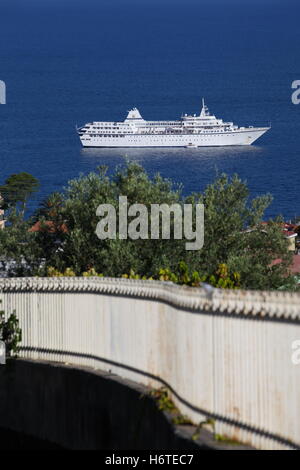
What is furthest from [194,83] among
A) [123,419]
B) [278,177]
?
[123,419]

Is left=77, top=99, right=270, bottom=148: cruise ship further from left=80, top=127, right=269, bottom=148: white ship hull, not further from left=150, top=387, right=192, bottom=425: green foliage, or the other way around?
left=150, top=387, right=192, bottom=425: green foliage

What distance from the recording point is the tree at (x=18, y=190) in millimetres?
75062

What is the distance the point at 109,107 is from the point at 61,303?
125 meters

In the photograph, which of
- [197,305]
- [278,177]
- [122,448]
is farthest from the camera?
[278,177]

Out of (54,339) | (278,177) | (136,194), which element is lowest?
(54,339)

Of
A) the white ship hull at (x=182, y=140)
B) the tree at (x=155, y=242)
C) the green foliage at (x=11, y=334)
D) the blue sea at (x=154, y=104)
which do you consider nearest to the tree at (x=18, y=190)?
the blue sea at (x=154, y=104)

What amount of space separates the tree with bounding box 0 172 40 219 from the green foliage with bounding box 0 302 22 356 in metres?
62.0

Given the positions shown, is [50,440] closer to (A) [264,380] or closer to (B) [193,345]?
(B) [193,345]

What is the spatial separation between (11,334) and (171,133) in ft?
340

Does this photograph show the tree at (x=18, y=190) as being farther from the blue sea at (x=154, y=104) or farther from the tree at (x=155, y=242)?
the tree at (x=155, y=242)

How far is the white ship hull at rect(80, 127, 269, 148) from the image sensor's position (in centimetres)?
11300

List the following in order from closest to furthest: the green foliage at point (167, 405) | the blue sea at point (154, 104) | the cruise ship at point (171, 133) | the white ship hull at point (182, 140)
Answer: the green foliage at point (167, 405) → the blue sea at point (154, 104) → the white ship hull at point (182, 140) → the cruise ship at point (171, 133)

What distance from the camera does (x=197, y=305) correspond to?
8977mm

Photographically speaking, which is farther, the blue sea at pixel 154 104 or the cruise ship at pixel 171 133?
the cruise ship at pixel 171 133
